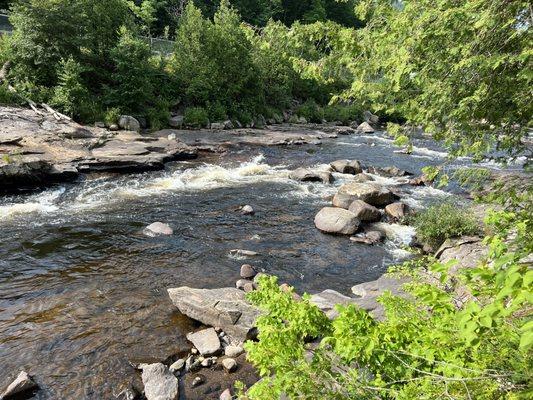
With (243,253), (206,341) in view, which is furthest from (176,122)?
(206,341)

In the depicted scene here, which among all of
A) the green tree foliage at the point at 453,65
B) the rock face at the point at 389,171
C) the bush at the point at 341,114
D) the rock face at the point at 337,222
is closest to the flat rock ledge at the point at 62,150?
the rock face at the point at 337,222

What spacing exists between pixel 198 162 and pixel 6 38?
610 inches

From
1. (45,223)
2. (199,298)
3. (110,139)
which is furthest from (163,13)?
(199,298)

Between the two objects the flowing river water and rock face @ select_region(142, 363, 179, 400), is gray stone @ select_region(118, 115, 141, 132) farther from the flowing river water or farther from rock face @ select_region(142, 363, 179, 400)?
rock face @ select_region(142, 363, 179, 400)

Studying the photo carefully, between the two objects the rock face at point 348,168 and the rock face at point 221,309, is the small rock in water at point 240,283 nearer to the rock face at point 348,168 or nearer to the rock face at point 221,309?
the rock face at point 221,309

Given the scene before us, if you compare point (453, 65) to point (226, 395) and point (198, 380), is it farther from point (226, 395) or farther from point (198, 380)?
point (198, 380)

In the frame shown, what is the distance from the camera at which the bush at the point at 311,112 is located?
42188 millimetres

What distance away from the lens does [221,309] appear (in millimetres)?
7316

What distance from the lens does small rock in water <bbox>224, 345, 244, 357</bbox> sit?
261 inches

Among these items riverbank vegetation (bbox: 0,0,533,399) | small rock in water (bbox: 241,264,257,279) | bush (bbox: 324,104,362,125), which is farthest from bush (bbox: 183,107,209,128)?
riverbank vegetation (bbox: 0,0,533,399)

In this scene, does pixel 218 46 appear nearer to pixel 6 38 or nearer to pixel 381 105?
pixel 6 38

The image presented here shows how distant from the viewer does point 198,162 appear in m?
20.7

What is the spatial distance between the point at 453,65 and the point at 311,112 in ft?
132

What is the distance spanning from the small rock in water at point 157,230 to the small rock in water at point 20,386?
240 inches
